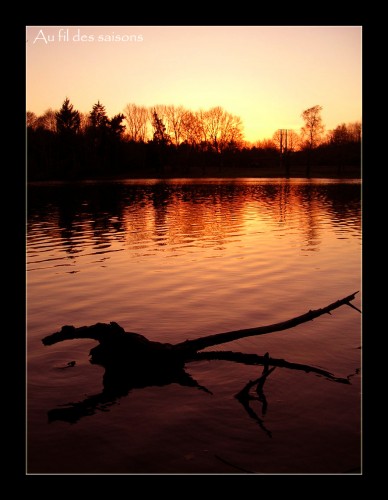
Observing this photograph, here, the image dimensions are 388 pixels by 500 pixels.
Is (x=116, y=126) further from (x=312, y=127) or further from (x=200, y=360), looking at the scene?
(x=200, y=360)

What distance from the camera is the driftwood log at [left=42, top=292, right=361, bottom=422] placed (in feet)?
26.3

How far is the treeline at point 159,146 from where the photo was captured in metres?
80.4

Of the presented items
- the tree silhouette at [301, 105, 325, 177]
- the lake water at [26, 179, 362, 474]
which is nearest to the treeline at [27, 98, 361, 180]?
the tree silhouette at [301, 105, 325, 177]

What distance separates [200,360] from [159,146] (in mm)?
89961

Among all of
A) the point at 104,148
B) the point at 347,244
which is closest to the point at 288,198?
the point at 347,244

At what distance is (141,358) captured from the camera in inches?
336

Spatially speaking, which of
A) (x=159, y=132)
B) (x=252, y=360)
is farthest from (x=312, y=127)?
(x=252, y=360)

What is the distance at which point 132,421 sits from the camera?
757 cm

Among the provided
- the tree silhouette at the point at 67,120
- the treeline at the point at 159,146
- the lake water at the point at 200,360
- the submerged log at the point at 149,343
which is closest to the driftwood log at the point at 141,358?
the submerged log at the point at 149,343

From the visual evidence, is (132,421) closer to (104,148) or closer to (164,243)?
(164,243)

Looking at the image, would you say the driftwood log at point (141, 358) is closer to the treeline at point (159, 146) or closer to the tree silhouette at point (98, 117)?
the treeline at point (159, 146)

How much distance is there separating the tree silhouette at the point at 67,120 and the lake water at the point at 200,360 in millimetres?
59843

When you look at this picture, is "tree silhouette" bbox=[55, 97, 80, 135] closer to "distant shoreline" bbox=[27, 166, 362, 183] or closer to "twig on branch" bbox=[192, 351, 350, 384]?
"distant shoreline" bbox=[27, 166, 362, 183]
